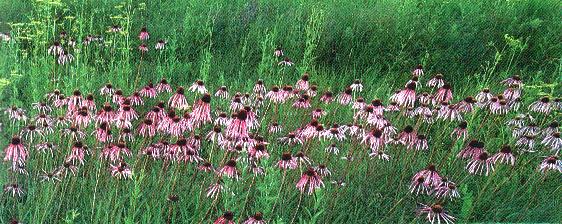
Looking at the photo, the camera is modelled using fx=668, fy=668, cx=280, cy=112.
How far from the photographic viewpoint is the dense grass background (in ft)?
11.6

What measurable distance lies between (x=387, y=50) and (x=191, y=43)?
1719 mm

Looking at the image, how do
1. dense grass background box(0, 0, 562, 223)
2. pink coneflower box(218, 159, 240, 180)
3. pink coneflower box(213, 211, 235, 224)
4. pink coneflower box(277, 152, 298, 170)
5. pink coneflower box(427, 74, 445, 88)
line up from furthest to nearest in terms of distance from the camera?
pink coneflower box(427, 74, 445, 88), dense grass background box(0, 0, 562, 223), pink coneflower box(277, 152, 298, 170), pink coneflower box(218, 159, 240, 180), pink coneflower box(213, 211, 235, 224)

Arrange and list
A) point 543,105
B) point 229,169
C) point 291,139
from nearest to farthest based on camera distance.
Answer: point 229,169 < point 291,139 < point 543,105

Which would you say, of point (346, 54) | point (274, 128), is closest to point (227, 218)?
point (274, 128)

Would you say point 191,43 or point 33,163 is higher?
point 191,43

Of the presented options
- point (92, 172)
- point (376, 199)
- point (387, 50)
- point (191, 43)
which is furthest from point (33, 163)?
point (387, 50)

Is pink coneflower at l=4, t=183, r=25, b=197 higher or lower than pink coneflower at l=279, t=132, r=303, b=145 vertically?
lower

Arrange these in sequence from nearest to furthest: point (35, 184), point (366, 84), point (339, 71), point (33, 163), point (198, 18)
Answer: point (35, 184)
point (33, 163)
point (366, 84)
point (339, 71)
point (198, 18)

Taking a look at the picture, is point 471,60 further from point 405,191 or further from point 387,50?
point 405,191

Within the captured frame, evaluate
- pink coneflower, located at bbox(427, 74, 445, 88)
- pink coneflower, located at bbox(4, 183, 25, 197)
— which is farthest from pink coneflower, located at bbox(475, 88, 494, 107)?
pink coneflower, located at bbox(4, 183, 25, 197)

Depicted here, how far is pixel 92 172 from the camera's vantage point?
334 centimetres

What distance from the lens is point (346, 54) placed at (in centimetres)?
583

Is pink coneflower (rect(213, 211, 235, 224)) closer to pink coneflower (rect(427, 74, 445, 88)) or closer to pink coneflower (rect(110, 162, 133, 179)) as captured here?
pink coneflower (rect(110, 162, 133, 179))

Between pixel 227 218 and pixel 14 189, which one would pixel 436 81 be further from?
pixel 14 189
